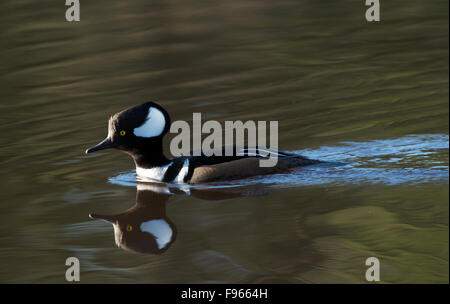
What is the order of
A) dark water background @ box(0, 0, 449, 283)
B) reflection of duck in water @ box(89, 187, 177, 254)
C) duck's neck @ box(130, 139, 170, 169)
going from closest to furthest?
dark water background @ box(0, 0, 449, 283) < reflection of duck in water @ box(89, 187, 177, 254) < duck's neck @ box(130, 139, 170, 169)

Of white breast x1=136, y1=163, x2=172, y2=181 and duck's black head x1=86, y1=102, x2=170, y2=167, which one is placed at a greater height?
duck's black head x1=86, y1=102, x2=170, y2=167

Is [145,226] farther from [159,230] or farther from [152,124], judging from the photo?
[152,124]

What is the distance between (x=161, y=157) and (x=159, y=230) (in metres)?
1.84

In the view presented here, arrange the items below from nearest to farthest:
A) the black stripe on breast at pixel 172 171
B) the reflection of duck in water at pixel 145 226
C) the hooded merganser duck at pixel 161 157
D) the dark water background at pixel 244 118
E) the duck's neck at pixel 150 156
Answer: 1. the dark water background at pixel 244 118
2. the reflection of duck in water at pixel 145 226
3. the hooded merganser duck at pixel 161 157
4. the black stripe on breast at pixel 172 171
5. the duck's neck at pixel 150 156

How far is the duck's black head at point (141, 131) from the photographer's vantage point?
362 inches

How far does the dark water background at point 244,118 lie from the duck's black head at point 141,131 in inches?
18.0

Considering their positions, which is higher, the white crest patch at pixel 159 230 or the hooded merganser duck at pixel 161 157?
the hooded merganser duck at pixel 161 157

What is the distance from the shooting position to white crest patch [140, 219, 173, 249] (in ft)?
24.5

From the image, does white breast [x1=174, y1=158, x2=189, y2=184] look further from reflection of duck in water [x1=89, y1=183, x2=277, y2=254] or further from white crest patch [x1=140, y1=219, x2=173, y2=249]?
white crest patch [x1=140, y1=219, x2=173, y2=249]

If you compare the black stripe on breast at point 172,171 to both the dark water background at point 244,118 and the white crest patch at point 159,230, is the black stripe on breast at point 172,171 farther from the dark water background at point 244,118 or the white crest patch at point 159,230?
the white crest patch at point 159,230

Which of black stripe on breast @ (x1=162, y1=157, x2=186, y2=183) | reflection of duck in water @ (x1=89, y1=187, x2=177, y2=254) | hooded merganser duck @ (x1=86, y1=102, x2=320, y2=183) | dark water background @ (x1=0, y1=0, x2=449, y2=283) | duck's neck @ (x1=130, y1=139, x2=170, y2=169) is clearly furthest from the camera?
duck's neck @ (x1=130, y1=139, x2=170, y2=169)

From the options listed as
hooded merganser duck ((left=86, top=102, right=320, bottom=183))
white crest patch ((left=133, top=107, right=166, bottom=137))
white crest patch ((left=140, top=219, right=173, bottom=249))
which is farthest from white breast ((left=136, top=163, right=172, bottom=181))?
white crest patch ((left=140, top=219, right=173, bottom=249))

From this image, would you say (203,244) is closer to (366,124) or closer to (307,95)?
(366,124)

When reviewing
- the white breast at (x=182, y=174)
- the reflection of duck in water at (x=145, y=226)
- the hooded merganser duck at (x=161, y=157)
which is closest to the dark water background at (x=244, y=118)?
the reflection of duck in water at (x=145, y=226)
